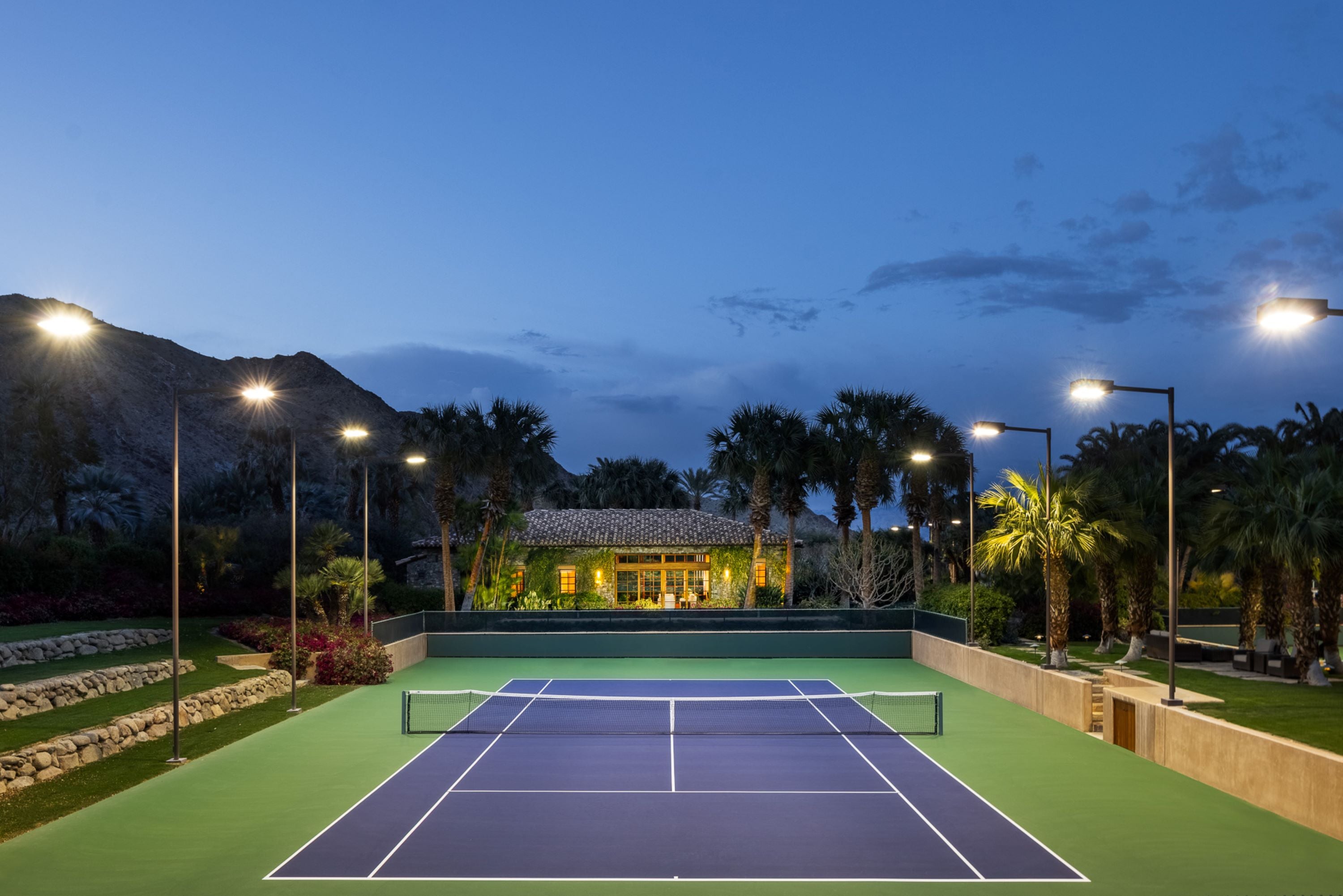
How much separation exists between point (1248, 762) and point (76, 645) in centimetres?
2593

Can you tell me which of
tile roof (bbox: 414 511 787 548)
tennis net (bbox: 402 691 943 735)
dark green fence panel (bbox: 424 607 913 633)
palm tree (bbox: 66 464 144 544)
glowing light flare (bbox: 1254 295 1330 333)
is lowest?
tennis net (bbox: 402 691 943 735)

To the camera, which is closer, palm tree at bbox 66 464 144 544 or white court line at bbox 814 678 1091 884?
white court line at bbox 814 678 1091 884

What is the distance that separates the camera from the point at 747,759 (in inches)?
706

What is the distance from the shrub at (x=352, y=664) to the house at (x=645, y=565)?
61.7 ft

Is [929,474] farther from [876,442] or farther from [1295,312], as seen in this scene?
[1295,312]

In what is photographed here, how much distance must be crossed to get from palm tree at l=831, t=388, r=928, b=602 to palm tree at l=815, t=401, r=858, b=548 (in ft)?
0.34

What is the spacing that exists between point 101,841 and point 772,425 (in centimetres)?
3660

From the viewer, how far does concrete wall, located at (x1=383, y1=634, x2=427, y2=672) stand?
31.3 m

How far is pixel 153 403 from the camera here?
377ft

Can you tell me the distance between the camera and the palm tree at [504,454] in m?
44.6

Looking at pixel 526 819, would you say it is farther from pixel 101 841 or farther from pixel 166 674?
pixel 166 674

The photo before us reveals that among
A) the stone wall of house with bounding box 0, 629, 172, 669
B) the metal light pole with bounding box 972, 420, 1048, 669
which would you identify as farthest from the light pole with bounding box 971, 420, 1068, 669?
the stone wall of house with bounding box 0, 629, 172, 669

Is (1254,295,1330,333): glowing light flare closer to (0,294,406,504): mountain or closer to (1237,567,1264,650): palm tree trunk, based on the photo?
(1237,567,1264,650): palm tree trunk

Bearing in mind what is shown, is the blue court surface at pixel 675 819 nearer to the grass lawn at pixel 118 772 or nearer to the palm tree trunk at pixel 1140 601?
the grass lawn at pixel 118 772
